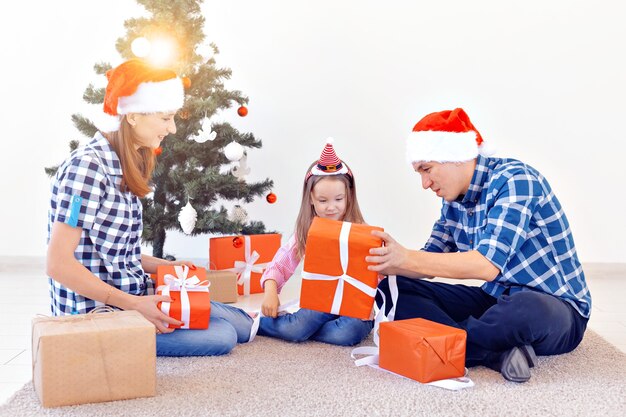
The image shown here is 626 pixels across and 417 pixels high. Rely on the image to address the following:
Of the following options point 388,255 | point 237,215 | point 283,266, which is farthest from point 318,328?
point 237,215

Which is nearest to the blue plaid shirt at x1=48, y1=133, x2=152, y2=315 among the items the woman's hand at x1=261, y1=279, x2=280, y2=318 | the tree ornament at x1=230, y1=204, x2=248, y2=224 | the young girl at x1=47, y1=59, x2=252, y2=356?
the young girl at x1=47, y1=59, x2=252, y2=356

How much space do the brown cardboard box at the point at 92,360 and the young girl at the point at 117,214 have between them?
7.9 inches

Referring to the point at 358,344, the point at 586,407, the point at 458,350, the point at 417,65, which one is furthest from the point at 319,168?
the point at 417,65

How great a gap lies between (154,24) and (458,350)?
208 centimetres

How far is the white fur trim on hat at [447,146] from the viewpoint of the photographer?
202 centimetres

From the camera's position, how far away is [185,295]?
77.7 inches

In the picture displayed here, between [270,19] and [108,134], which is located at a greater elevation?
[270,19]

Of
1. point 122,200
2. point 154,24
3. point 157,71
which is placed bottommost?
point 122,200

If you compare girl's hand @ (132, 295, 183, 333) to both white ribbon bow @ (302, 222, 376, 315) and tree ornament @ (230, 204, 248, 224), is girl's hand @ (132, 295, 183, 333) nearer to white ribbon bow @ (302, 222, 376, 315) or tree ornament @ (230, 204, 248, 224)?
white ribbon bow @ (302, 222, 376, 315)

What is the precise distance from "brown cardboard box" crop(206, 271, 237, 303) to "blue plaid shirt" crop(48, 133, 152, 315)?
0.93 m

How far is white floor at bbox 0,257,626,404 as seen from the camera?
204 centimetres

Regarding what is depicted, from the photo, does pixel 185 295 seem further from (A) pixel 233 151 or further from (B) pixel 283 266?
(A) pixel 233 151

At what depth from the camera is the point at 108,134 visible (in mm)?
1957

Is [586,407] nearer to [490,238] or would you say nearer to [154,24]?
[490,238]
